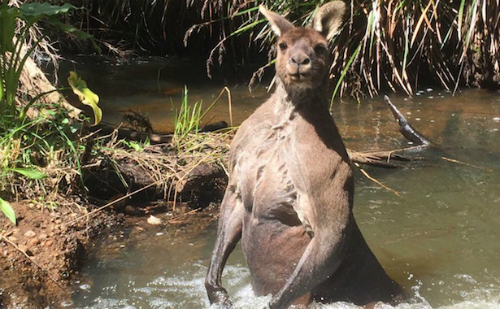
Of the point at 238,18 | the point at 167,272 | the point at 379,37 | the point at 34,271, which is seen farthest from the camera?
the point at 238,18

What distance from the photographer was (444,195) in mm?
A: 5898

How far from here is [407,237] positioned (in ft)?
17.3

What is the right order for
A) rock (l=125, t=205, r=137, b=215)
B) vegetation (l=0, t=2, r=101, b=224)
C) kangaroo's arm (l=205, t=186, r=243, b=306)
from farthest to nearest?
rock (l=125, t=205, r=137, b=215) < vegetation (l=0, t=2, r=101, b=224) < kangaroo's arm (l=205, t=186, r=243, b=306)

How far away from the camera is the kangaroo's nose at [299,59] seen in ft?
11.0

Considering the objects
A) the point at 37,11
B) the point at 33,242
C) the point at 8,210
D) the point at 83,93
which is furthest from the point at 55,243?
the point at 37,11

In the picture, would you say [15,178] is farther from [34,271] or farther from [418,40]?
[418,40]

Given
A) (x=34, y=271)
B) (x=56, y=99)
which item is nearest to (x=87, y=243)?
(x=34, y=271)

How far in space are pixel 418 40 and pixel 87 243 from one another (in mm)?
5633

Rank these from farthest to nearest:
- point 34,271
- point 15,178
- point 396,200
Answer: point 396,200 → point 15,178 → point 34,271

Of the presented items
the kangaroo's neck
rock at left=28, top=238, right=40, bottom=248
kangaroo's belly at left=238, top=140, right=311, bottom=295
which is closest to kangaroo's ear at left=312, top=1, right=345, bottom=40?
the kangaroo's neck

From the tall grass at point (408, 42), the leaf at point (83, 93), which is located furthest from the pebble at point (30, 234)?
the tall grass at point (408, 42)

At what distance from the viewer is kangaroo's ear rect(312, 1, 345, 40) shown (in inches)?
144

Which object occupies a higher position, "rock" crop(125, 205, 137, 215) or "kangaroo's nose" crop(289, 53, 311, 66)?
"kangaroo's nose" crop(289, 53, 311, 66)

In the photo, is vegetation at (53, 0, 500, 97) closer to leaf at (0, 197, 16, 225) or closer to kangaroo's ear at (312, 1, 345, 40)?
kangaroo's ear at (312, 1, 345, 40)
